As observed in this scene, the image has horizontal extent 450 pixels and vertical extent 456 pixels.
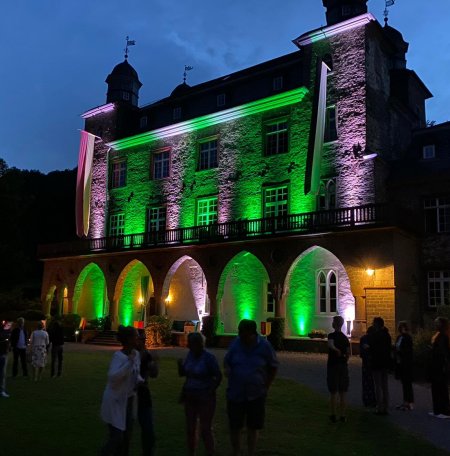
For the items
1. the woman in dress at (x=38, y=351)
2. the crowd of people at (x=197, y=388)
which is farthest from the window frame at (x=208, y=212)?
the crowd of people at (x=197, y=388)

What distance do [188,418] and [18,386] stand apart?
25.1 feet

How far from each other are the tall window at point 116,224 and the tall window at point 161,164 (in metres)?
3.57

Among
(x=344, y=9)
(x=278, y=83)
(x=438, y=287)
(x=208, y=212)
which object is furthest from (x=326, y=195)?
(x=344, y=9)

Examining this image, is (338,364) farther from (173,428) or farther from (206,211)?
(206,211)

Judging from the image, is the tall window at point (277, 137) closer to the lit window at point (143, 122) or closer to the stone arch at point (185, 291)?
the stone arch at point (185, 291)

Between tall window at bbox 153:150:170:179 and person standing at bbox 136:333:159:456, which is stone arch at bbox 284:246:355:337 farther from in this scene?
person standing at bbox 136:333:159:456

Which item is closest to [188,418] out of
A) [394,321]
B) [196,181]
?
[394,321]

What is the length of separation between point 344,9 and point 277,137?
24.1ft

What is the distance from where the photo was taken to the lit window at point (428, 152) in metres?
24.2

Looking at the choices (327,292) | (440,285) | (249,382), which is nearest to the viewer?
(249,382)

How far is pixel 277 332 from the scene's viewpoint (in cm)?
2239

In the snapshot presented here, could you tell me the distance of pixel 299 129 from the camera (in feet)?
83.0

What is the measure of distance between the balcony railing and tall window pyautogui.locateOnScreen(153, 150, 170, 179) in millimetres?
3888

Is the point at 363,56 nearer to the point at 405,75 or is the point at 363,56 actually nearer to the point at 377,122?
the point at 377,122
